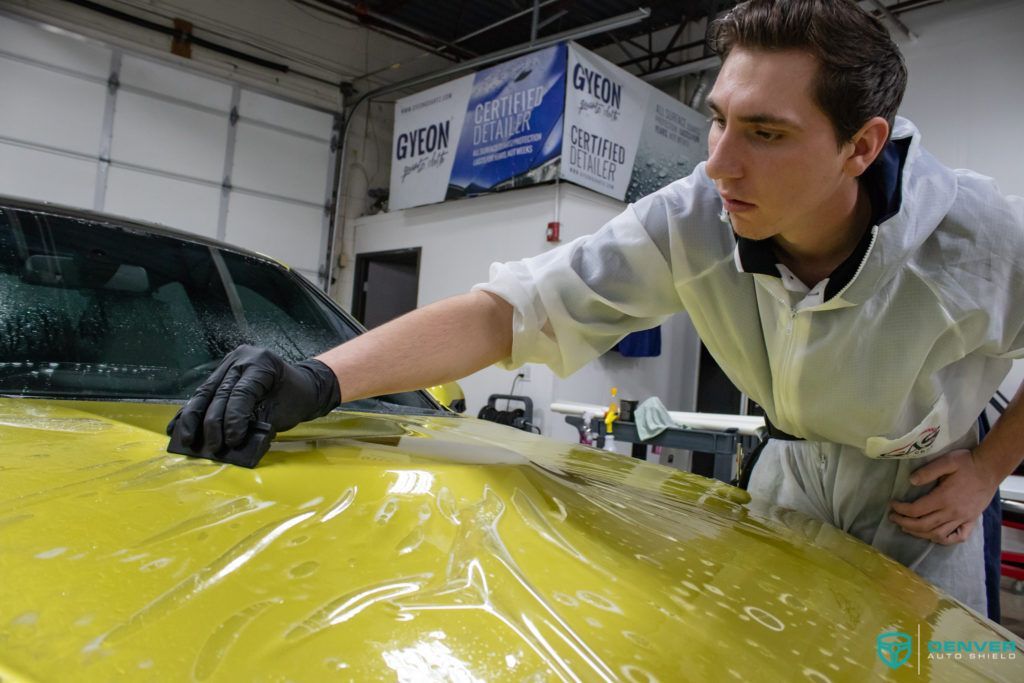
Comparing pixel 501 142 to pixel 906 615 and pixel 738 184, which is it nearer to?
pixel 738 184

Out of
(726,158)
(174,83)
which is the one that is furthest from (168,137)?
(726,158)

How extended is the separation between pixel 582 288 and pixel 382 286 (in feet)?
21.4

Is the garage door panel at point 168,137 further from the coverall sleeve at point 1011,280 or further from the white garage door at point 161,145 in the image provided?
the coverall sleeve at point 1011,280

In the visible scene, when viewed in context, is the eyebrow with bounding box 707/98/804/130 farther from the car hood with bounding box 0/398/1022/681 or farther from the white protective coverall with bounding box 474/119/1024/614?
the car hood with bounding box 0/398/1022/681

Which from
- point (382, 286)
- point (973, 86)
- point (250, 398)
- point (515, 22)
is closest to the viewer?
point (250, 398)

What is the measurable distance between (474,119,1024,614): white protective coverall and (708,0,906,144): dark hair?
0.51ft

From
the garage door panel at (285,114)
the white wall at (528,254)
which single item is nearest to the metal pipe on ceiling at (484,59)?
the garage door panel at (285,114)

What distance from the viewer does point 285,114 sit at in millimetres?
7008

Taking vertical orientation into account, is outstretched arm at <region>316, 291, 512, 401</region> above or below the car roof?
below

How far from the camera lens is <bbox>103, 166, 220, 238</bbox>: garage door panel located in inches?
237

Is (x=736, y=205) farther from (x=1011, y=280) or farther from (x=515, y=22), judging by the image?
(x=515, y=22)

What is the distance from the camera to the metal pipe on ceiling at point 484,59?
17.2ft

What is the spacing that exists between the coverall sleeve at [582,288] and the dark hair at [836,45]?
0.35m

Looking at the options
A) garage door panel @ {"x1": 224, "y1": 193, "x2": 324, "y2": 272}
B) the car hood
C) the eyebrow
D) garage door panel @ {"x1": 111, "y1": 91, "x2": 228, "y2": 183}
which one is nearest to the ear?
the eyebrow
